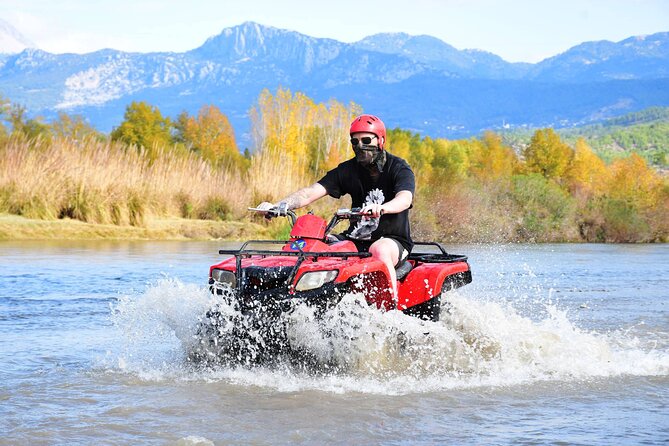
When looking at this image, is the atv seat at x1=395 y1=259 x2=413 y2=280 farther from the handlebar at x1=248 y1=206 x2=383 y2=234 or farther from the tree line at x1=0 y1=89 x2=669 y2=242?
the tree line at x1=0 y1=89 x2=669 y2=242

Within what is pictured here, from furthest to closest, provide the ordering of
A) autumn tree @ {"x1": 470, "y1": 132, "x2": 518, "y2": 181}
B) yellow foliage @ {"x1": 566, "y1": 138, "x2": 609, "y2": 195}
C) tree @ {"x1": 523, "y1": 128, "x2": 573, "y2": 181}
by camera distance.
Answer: autumn tree @ {"x1": 470, "y1": 132, "x2": 518, "y2": 181} → tree @ {"x1": 523, "y1": 128, "x2": 573, "y2": 181} → yellow foliage @ {"x1": 566, "y1": 138, "x2": 609, "y2": 195}

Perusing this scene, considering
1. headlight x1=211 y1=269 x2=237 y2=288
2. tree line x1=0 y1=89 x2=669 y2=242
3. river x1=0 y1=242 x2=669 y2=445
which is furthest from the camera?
tree line x1=0 y1=89 x2=669 y2=242

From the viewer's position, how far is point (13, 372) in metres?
7.27

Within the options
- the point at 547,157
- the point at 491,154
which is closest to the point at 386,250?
the point at 547,157

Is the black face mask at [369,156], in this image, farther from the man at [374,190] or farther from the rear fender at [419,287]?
the rear fender at [419,287]

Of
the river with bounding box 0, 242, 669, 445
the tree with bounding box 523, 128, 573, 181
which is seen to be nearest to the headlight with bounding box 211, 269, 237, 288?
the river with bounding box 0, 242, 669, 445

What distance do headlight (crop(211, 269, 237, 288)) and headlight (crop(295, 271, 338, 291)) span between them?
1.71 ft

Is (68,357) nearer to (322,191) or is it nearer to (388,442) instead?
(322,191)

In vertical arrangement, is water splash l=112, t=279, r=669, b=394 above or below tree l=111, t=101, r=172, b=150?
below

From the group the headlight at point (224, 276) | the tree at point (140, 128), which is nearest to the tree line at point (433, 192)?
the tree at point (140, 128)

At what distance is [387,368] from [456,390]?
2.04ft

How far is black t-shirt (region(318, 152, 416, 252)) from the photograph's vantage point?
757cm

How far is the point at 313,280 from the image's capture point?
6.76m

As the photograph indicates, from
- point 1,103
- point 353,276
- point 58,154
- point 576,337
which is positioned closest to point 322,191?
point 353,276
